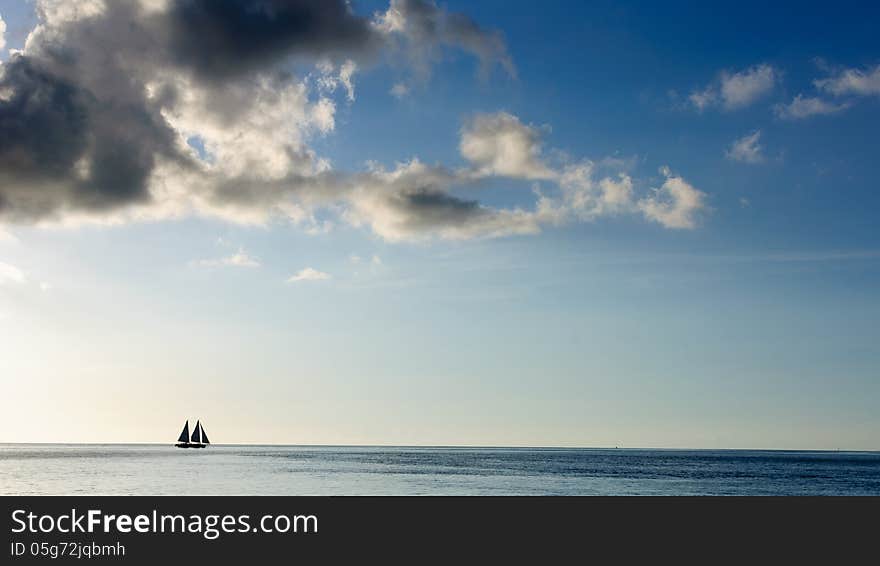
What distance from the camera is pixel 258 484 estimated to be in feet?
372
